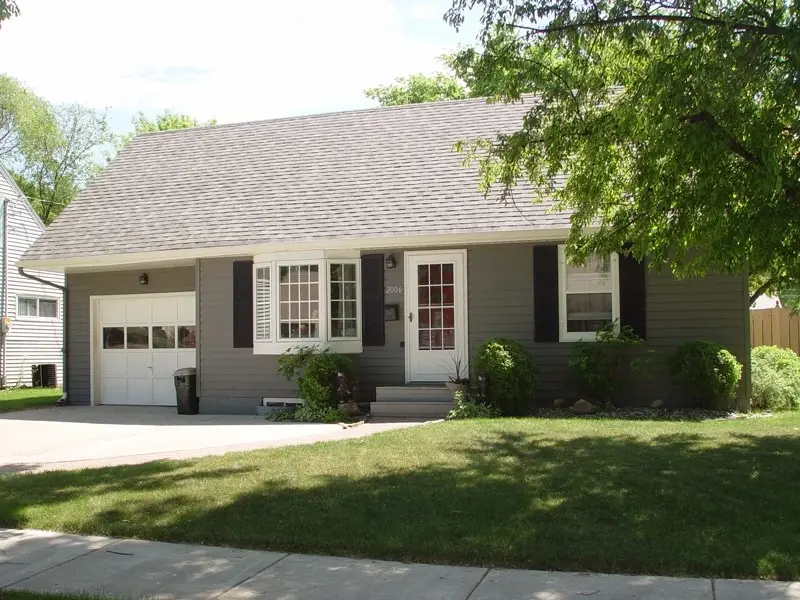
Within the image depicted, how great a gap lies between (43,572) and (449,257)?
9632 mm

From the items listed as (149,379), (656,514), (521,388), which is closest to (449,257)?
(521,388)

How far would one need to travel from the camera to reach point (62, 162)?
135ft

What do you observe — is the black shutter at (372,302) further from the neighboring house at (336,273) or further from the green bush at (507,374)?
the green bush at (507,374)

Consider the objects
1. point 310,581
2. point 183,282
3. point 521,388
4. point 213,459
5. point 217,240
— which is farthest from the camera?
point 183,282

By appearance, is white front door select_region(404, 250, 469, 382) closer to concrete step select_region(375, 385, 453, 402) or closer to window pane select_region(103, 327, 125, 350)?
concrete step select_region(375, 385, 453, 402)

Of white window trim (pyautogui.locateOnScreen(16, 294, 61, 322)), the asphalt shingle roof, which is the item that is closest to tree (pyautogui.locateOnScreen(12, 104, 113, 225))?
white window trim (pyautogui.locateOnScreen(16, 294, 61, 322))

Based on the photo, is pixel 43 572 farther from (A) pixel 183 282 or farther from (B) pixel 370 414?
(A) pixel 183 282

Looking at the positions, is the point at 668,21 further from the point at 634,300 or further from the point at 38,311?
the point at 38,311

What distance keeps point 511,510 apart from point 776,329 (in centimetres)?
1572

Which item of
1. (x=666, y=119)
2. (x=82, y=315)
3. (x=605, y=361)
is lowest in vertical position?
(x=605, y=361)

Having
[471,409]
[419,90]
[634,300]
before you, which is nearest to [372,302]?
[471,409]

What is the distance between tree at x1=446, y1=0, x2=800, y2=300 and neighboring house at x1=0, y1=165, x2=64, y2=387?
65.4ft

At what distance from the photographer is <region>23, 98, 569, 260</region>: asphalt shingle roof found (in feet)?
46.7

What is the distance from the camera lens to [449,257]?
14062 millimetres
